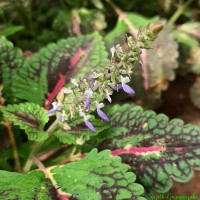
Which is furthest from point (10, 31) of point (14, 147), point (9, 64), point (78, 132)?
point (78, 132)

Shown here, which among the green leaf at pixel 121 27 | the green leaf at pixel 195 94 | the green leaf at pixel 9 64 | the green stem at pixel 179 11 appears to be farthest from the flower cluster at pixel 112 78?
the green stem at pixel 179 11

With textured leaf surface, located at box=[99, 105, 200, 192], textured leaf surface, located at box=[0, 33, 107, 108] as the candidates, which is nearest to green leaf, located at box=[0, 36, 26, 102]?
textured leaf surface, located at box=[0, 33, 107, 108]

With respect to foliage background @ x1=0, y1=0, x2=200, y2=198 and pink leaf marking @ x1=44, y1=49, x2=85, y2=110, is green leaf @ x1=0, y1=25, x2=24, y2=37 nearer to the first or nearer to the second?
foliage background @ x1=0, y1=0, x2=200, y2=198

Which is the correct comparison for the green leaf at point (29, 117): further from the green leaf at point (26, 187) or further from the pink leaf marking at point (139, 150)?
the pink leaf marking at point (139, 150)

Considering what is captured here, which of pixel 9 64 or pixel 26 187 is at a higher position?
pixel 9 64

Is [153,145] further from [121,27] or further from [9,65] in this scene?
[121,27]

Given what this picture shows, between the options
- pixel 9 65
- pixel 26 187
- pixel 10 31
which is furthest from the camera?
pixel 10 31
